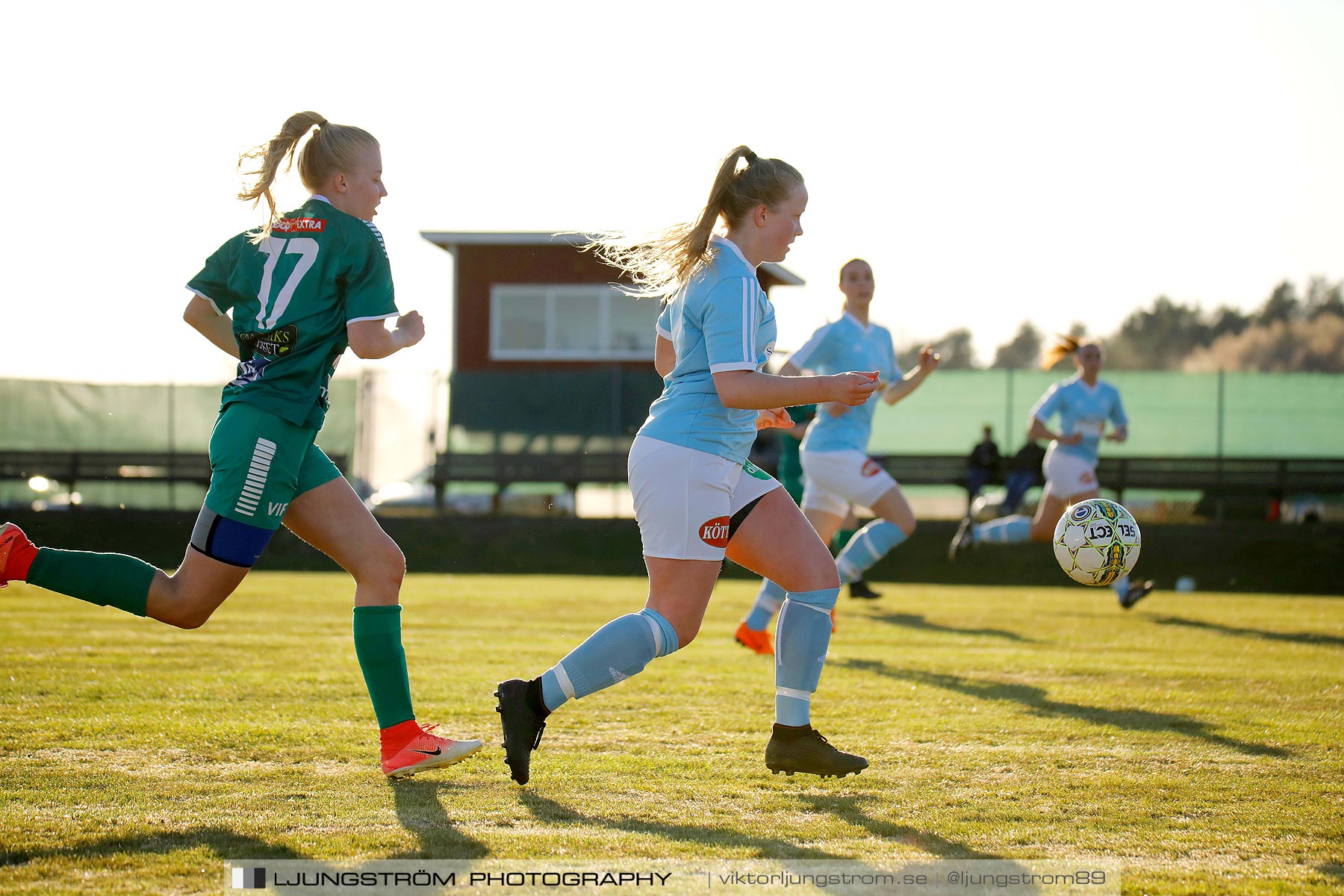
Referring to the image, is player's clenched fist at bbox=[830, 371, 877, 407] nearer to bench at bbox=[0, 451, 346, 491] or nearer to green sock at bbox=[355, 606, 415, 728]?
green sock at bbox=[355, 606, 415, 728]

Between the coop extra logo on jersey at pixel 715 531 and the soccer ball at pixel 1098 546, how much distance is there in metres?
2.81

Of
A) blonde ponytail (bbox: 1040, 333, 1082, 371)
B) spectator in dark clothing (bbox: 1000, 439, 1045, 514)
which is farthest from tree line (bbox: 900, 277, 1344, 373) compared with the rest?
blonde ponytail (bbox: 1040, 333, 1082, 371)

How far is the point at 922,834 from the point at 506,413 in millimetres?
19001

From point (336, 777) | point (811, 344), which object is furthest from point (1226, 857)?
point (811, 344)

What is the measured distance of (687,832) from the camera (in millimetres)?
3457

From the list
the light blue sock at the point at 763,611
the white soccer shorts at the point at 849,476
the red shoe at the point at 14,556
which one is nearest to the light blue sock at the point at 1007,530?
the white soccer shorts at the point at 849,476

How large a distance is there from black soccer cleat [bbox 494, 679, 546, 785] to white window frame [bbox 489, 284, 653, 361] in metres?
25.8

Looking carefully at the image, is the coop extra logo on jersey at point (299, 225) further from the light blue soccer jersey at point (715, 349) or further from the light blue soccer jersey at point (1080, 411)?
the light blue soccer jersey at point (1080, 411)

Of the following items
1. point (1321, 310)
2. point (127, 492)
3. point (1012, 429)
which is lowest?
point (127, 492)

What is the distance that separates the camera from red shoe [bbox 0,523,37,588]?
4.03m

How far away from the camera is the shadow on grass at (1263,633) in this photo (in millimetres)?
8938

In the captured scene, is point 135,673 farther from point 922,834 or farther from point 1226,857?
point 1226,857

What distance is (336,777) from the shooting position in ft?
13.3

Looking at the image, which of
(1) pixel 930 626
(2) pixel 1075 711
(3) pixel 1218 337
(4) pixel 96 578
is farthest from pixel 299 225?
(3) pixel 1218 337
